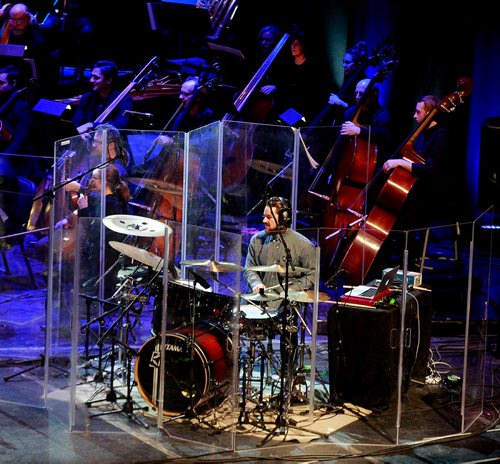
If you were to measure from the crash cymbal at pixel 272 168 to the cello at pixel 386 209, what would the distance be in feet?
2.64

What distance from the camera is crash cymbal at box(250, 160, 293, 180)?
254 inches

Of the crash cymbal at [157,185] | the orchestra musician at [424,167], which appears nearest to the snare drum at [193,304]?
the crash cymbal at [157,185]

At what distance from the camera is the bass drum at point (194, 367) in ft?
14.5

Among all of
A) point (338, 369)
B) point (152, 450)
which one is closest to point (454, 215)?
point (338, 369)

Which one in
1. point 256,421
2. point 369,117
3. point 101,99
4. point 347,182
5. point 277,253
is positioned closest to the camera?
point 256,421

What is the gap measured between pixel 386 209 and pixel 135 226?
3.09 metres

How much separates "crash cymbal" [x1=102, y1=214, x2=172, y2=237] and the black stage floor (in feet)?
2.89

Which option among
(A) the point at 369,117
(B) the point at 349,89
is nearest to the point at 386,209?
(A) the point at 369,117

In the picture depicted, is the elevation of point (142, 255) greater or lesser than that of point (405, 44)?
lesser

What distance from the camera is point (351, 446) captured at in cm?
440

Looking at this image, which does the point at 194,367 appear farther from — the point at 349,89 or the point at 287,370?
the point at 349,89

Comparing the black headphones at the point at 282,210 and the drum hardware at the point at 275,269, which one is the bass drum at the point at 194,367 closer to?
the drum hardware at the point at 275,269

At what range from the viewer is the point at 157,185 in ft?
21.3

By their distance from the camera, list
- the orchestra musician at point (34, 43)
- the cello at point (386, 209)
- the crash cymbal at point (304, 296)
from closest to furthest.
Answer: the crash cymbal at point (304, 296), the cello at point (386, 209), the orchestra musician at point (34, 43)
